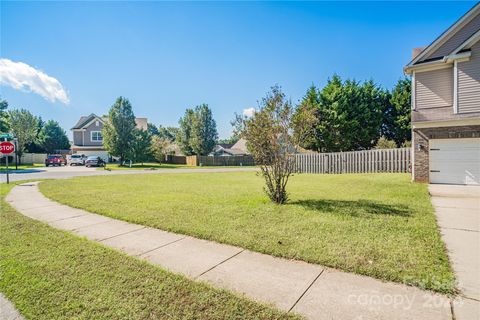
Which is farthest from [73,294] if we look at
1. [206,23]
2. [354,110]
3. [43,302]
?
[354,110]

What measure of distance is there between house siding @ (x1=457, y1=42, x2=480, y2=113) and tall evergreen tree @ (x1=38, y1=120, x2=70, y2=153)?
5864 cm

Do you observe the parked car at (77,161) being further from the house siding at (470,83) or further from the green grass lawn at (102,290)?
the house siding at (470,83)

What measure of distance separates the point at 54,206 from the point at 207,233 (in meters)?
5.72

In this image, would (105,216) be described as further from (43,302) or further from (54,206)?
(43,302)

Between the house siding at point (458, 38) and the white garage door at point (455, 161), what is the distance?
3.97 metres

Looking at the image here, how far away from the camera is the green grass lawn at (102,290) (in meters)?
2.31

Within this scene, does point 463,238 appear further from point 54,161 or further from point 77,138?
point 77,138

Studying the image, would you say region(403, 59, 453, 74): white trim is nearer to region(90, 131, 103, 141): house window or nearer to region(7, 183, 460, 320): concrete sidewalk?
region(7, 183, 460, 320): concrete sidewalk

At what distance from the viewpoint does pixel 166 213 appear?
6.08 meters

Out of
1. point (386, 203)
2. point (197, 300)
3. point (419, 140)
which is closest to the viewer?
point (197, 300)

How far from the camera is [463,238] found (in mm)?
4133

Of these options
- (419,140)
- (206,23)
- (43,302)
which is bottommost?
(43,302)

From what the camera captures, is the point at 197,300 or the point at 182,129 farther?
the point at 182,129

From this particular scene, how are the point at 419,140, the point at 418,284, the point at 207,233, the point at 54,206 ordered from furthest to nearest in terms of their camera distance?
1. the point at 419,140
2. the point at 54,206
3. the point at 207,233
4. the point at 418,284
